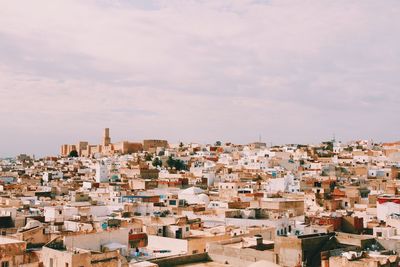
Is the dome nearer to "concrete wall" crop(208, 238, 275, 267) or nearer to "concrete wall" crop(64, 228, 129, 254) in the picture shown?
"concrete wall" crop(64, 228, 129, 254)

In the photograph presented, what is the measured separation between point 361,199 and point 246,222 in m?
16.9

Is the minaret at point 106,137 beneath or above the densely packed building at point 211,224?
above

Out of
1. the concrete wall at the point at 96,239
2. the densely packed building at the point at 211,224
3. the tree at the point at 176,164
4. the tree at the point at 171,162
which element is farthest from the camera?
the tree at the point at 171,162

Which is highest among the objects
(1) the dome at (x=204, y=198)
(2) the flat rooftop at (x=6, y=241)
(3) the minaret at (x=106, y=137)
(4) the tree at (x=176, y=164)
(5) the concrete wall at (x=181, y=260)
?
(3) the minaret at (x=106, y=137)

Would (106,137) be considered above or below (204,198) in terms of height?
above

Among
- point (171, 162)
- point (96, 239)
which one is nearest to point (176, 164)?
point (171, 162)

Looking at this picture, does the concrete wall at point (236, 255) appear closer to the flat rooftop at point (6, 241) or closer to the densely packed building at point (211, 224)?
the densely packed building at point (211, 224)

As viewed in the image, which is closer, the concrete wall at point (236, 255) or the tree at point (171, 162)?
the concrete wall at point (236, 255)

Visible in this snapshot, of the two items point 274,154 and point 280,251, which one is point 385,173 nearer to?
point 274,154

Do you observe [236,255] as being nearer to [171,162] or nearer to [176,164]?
[176,164]

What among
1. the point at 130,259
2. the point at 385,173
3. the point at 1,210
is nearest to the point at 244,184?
the point at 385,173

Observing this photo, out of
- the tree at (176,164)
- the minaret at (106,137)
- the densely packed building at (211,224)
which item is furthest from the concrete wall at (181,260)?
the minaret at (106,137)

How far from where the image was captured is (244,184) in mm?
56000

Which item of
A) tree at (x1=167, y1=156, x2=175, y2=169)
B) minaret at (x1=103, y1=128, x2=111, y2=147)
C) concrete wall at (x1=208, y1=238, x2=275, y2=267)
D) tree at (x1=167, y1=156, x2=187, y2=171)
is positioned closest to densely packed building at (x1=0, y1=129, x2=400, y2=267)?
concrete wall at (x1=208, y1=238, x2=275, y2=267)
